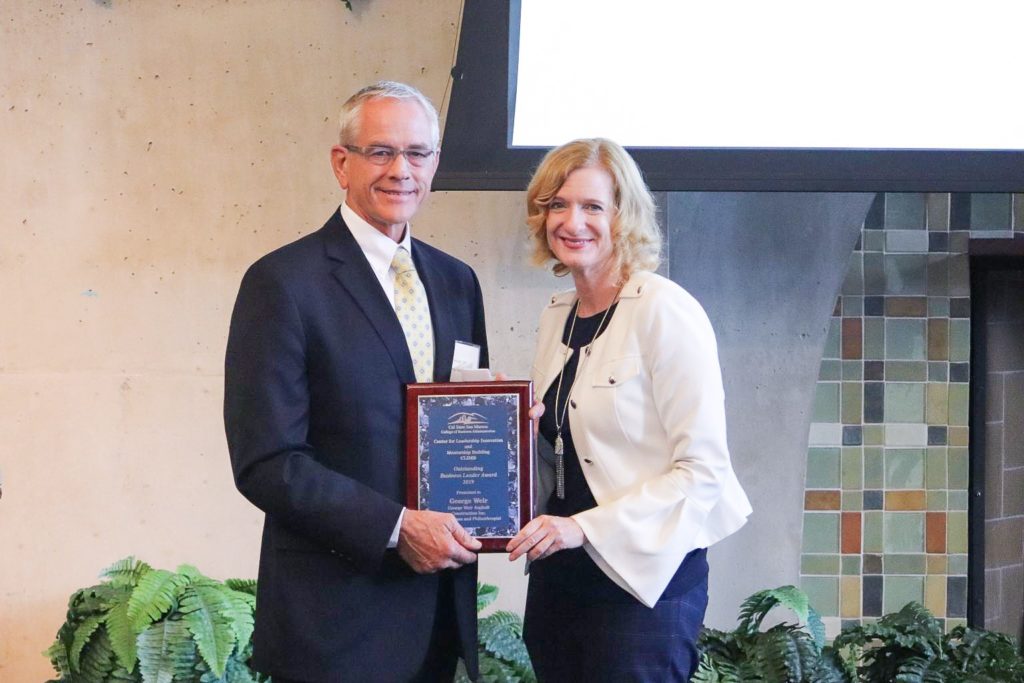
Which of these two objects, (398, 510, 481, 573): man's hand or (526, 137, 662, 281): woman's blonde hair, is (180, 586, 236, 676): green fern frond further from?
(526, 137, 662, 281): woman's blonde hair

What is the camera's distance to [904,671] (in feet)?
11.2

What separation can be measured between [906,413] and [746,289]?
77cm

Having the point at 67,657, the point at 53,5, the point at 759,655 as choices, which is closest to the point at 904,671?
the point at 759,655

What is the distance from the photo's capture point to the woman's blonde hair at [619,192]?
2293 mm

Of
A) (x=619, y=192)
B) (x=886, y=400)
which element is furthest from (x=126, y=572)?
(x=886, y=400)

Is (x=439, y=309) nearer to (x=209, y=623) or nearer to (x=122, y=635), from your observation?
(x=209, y=623)

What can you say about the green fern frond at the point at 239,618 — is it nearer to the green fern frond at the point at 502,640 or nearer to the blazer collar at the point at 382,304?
the green fern frond at the point at 502,640

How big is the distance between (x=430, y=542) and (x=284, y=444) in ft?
1.01

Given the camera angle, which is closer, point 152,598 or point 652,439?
point 652,439

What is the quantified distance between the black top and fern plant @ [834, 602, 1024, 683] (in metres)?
1.52

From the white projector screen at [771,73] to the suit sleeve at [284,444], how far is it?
1657mm

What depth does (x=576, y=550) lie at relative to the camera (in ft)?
7.33

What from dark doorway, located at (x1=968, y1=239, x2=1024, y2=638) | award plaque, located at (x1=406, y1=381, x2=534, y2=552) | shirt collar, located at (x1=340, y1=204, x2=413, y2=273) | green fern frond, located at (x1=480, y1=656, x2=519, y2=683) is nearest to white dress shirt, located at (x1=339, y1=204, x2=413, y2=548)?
shirt collar, located at (x1=340, y1=204, x2=413, y2=273)

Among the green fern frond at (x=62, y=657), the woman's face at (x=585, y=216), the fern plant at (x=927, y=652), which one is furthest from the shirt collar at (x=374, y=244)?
the fern plant at (x=927, y=652)
